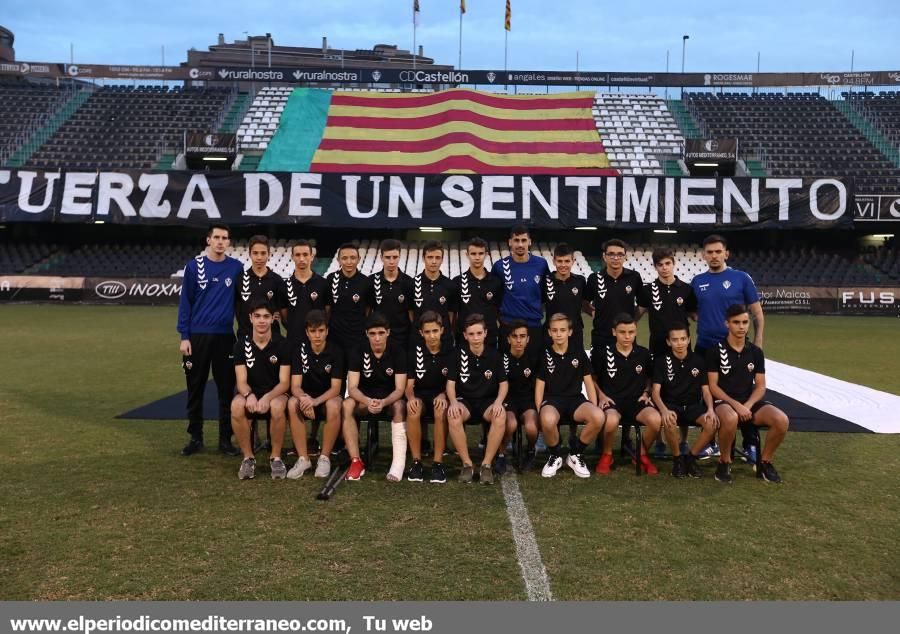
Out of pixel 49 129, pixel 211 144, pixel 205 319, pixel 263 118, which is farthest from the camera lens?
pixel 263 118

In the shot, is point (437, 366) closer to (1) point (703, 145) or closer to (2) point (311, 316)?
(2) point (311, 316)

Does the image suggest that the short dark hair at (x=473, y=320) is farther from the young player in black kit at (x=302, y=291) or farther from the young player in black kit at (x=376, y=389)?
the young player in black kit at (x=302, y=291)

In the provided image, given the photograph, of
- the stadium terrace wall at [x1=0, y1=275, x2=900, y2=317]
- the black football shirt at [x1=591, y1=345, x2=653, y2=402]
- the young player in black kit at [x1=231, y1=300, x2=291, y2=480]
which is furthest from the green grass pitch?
the stadium terrace wall at [x1=0, y1=275, x2=900, y2=317]

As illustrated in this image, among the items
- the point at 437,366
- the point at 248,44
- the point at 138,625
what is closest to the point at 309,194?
the point at 437,366

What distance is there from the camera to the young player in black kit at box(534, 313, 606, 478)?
17.5ft

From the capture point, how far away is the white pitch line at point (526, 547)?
3332 mm

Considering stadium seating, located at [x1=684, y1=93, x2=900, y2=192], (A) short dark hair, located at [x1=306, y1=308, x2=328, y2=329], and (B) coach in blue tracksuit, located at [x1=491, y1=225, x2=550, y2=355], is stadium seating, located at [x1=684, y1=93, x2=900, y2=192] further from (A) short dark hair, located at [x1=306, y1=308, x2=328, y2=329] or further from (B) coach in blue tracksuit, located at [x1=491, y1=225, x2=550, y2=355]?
(A) short dark hair, located at [x1=306, y1=308, x2=328, y2=329]

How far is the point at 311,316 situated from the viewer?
5488mm

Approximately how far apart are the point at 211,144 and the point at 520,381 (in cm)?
2637

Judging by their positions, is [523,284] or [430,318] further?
[523,284]

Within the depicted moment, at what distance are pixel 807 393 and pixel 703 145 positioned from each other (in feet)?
71.7

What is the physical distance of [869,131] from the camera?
102ft

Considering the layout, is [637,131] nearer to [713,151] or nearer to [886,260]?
[713,151]

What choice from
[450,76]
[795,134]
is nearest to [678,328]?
[450,76]
